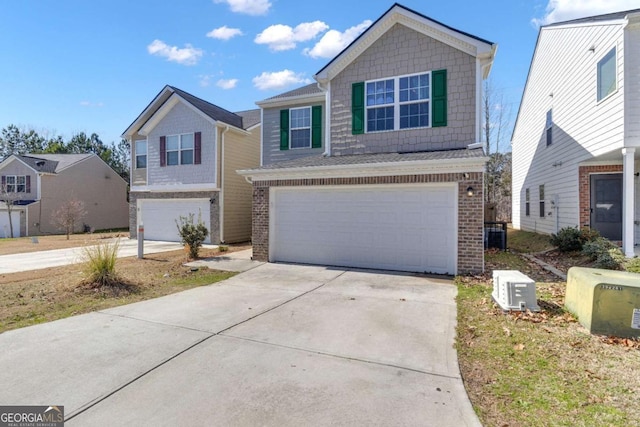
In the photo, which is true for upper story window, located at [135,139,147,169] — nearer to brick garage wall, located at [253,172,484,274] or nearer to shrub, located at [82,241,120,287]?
shrub, located at [82,241,120,287]

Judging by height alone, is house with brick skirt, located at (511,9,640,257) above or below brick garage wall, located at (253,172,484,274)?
above

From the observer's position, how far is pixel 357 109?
11.2 m

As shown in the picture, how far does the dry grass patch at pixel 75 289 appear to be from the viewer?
590 centimetres

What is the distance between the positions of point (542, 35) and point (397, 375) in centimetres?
1749

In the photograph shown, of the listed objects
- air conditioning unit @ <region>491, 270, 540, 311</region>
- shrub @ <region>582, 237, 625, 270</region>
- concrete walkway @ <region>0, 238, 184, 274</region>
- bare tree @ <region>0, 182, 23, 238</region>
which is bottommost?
concrete walkway @ <region>0, 238, 184, 274</region>

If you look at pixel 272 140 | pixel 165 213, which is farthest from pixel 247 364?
pixel 165 213

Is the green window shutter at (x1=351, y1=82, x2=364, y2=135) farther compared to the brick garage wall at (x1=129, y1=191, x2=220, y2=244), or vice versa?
the brick garage wall at (x1=129, y1=191, x2=220, y2=244)

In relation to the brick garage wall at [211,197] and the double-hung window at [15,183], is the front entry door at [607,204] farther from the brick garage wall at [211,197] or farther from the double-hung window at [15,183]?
the double-hung window at [15,183]

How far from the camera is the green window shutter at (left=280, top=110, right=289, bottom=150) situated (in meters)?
14.1

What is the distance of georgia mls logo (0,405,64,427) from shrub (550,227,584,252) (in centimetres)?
1259

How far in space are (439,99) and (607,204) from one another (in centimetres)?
710

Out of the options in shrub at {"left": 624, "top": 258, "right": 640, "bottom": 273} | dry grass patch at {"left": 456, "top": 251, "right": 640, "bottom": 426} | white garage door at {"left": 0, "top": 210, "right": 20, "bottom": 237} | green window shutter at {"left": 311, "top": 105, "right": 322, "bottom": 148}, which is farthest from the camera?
white garage door at {"left": 0, "top": 210, "right": 20, "bottom": 237}

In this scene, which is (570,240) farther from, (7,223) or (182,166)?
(7,223)

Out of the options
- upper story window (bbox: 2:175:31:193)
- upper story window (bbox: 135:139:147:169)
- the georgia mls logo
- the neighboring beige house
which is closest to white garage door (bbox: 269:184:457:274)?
the georgia mls logo
